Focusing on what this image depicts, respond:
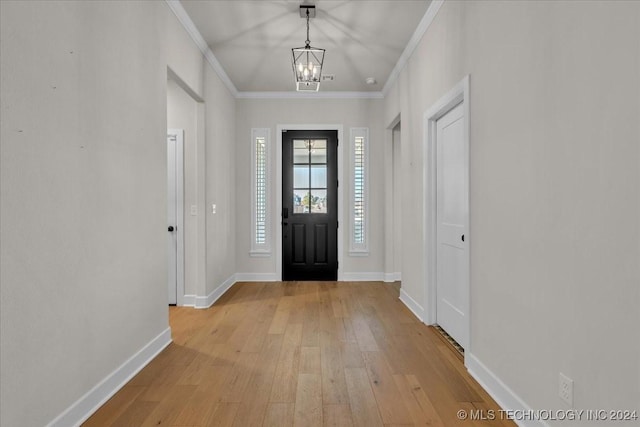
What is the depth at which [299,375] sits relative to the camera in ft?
8.47

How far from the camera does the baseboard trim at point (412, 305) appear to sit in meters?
3.84

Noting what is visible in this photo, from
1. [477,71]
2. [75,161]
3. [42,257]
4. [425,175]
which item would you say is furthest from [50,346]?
[425,175]

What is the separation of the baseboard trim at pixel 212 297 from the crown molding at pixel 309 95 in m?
2.70

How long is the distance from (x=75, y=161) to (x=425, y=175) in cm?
280

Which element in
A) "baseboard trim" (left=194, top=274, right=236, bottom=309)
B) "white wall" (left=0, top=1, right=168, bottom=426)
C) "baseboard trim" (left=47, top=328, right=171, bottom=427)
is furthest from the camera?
"baseboard trim" (left=194, top=274, right=236, bottom=309)

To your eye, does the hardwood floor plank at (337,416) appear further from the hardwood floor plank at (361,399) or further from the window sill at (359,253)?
the window sill at (359,253)

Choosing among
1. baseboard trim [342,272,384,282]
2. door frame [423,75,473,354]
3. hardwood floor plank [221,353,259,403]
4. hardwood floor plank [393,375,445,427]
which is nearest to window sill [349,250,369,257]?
baseboard trim [342,272,384,282]

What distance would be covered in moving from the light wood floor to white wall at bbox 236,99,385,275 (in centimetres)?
168

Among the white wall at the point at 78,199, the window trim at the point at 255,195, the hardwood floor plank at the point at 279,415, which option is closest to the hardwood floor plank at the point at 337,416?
the hardwood floor plank at the point at 279,415

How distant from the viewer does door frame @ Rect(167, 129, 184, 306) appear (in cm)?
437

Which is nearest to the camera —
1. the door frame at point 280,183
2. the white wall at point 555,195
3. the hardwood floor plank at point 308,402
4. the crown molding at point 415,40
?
the white wall at point 555,195

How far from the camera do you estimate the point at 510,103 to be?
2104mm

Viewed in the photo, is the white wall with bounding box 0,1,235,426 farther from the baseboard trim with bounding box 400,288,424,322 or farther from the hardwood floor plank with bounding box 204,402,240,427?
the baseboard trim with bounding box 400,288,424,322

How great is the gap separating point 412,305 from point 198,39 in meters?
3.53
